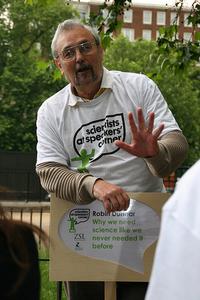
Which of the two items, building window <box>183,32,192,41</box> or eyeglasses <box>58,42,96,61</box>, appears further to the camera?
building window <box>183,32,192,41</box>

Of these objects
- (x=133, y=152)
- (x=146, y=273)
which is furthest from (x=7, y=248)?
(x=146, y=273)

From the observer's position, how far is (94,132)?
112 inches

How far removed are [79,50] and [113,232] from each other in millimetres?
935

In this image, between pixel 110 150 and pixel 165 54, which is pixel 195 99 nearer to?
pixel 165 54

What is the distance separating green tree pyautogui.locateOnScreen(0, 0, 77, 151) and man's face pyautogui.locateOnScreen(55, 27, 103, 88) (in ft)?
89.0

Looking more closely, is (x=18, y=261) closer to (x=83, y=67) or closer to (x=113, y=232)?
(x=113, y=232)

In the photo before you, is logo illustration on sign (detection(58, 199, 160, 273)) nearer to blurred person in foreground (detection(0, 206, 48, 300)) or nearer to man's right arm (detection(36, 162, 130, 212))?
man's right arm (detection(36, 162, 130, 212))

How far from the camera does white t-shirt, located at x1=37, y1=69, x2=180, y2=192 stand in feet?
9.12

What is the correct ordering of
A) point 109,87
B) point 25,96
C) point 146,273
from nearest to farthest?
point 146,273
point 109,87
point 25,96

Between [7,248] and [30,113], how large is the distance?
30846 mm

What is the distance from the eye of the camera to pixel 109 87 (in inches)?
113

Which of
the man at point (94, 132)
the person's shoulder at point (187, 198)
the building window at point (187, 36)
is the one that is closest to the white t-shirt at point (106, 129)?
the man at point (94, 132)

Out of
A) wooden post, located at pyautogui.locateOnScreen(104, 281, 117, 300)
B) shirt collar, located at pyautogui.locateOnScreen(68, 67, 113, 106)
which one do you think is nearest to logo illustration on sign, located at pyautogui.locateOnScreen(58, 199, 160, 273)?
wooden post, located at pyautogui.locateOnScreen(104, 281, 117, 300)

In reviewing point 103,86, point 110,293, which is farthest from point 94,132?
point 110,293
